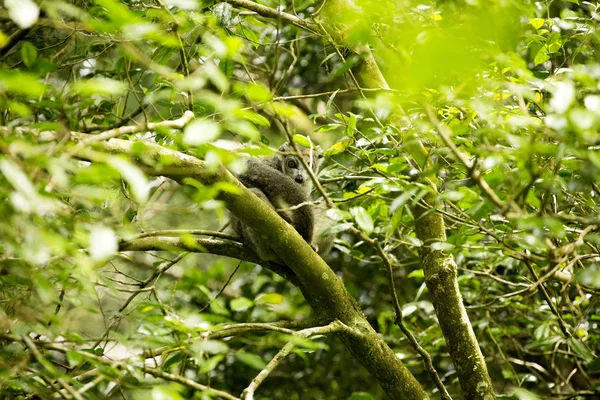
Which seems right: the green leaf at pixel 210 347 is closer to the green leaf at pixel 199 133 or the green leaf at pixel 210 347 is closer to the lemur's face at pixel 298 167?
the green leaf at pixel 199 133

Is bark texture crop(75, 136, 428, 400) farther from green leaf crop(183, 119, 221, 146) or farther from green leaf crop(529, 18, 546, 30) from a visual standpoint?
green leaf crop(529, 18, 546, 30)

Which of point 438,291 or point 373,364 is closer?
point 373,364

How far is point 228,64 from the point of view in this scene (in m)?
3.83

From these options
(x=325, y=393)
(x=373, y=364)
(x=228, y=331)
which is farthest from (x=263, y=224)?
(x=325, y=393)

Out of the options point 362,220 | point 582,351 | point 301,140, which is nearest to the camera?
point 362,220

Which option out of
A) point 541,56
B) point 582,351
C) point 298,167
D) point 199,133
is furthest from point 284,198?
point 199,133

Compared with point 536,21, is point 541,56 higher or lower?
lower

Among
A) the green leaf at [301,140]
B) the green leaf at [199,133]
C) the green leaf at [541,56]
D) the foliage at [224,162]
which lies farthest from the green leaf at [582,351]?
the green leaf at [199,133]

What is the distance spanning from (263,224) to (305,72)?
5387 millimetres

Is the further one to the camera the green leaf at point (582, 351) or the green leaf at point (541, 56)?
the green leaf at point (541, 56)

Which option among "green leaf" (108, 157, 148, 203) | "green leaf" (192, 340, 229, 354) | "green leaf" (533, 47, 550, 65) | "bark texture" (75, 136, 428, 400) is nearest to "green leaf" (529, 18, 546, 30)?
"green leaf" (533, 47, 550, 65)

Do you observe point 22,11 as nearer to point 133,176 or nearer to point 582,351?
point 133,176

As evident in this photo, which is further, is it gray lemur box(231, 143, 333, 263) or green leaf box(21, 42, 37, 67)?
gray lemur box(231, 143, 333, 263)

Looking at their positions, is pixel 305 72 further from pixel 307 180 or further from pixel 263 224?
pixel 263 224
